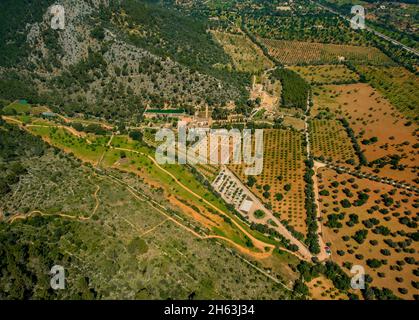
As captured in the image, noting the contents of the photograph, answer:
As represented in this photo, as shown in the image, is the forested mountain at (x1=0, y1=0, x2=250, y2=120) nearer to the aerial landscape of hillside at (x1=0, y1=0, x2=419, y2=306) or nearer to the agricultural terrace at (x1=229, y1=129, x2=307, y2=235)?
the aerial landscape of hillside at (x1=0, y1=0, x2=419, y2=306)

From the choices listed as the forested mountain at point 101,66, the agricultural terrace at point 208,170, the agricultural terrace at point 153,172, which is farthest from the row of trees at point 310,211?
the forested mountain at point 101,66

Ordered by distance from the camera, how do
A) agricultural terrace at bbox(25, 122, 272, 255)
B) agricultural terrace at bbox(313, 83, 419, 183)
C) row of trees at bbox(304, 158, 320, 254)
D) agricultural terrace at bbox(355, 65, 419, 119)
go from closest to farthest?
1. row of trees at bbox(304, 158, 320, 254)
2. agricultural terrace at bbox(25, 122, 272, 255)
3. agricultural terrace at bbox(313, 83, 419, 183)
4. agricultural terrace at bbox(355, 65, 419, 119)

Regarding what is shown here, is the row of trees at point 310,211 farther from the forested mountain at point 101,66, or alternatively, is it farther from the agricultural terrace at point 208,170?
the forested mountain at point 101,66

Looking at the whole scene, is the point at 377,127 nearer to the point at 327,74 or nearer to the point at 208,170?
the point at 327,74

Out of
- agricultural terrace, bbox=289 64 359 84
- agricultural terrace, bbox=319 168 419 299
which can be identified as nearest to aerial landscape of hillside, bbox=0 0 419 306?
agricultural terrace, bbox=319 168 419 299
